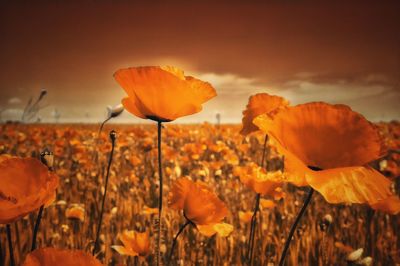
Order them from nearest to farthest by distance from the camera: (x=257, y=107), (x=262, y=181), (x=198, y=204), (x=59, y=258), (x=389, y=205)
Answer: (x=59, y=258) → (x=198, y=204) → (x=262, y=181) → (x=257, y=107) → (x=389, y=205)

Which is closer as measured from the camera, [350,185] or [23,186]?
[350,185]

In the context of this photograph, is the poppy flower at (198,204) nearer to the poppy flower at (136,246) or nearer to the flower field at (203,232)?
the flower field at (203,232)

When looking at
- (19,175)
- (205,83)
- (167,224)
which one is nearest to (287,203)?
(167,224)

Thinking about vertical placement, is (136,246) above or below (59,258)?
below

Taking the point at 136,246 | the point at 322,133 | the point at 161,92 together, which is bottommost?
the point at 136,246

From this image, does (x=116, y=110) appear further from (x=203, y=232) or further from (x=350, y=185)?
(x=350, y=185)

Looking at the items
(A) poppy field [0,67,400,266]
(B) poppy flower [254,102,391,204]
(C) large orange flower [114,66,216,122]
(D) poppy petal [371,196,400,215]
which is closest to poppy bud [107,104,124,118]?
(A) poppy field [0,67,400,266]

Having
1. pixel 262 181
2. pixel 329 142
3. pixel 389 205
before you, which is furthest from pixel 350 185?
pixel 389 205
